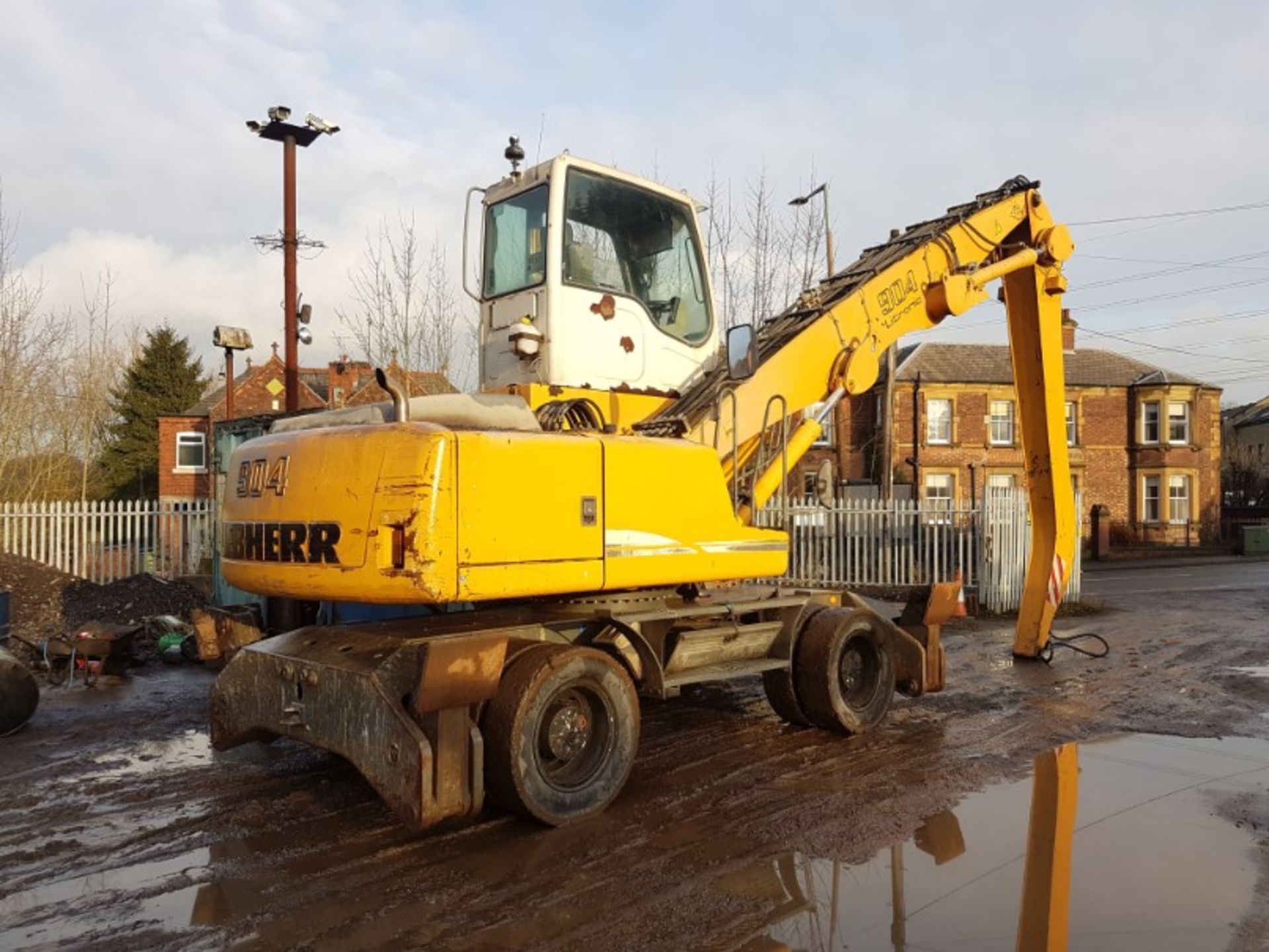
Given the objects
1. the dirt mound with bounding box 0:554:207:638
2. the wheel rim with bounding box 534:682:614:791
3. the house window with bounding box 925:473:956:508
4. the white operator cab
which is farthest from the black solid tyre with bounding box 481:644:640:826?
the house window with bounding box 925:473:956:508

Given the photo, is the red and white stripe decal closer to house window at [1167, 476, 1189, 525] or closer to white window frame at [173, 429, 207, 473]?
white window frame at [173, 429, 207, 473]

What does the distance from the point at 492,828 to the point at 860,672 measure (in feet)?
10.7

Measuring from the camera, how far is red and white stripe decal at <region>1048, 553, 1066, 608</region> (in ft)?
30.0

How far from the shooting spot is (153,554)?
50.9 feet

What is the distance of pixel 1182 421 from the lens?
116 ft

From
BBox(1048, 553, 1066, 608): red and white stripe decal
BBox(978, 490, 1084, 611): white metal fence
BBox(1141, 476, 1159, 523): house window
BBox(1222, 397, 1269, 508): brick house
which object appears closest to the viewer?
BBox(1048, 553, 1066, 608): red and white stripe decal

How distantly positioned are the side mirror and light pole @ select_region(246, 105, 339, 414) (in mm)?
11940

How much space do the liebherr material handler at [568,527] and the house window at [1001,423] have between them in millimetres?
28640

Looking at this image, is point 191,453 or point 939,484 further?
point 939,484

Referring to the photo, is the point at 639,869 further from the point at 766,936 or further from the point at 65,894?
the point at 65,894

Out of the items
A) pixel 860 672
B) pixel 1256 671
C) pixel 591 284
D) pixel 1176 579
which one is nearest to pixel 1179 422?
pixel 1176 579

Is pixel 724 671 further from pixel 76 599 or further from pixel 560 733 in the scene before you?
pixel 76 599

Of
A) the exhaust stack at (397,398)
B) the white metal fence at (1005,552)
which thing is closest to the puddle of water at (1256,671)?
the white metal fence at (1005,552)

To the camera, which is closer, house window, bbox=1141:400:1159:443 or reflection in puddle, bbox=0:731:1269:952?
reflection in puddle, bbox=0:731:1269:952
